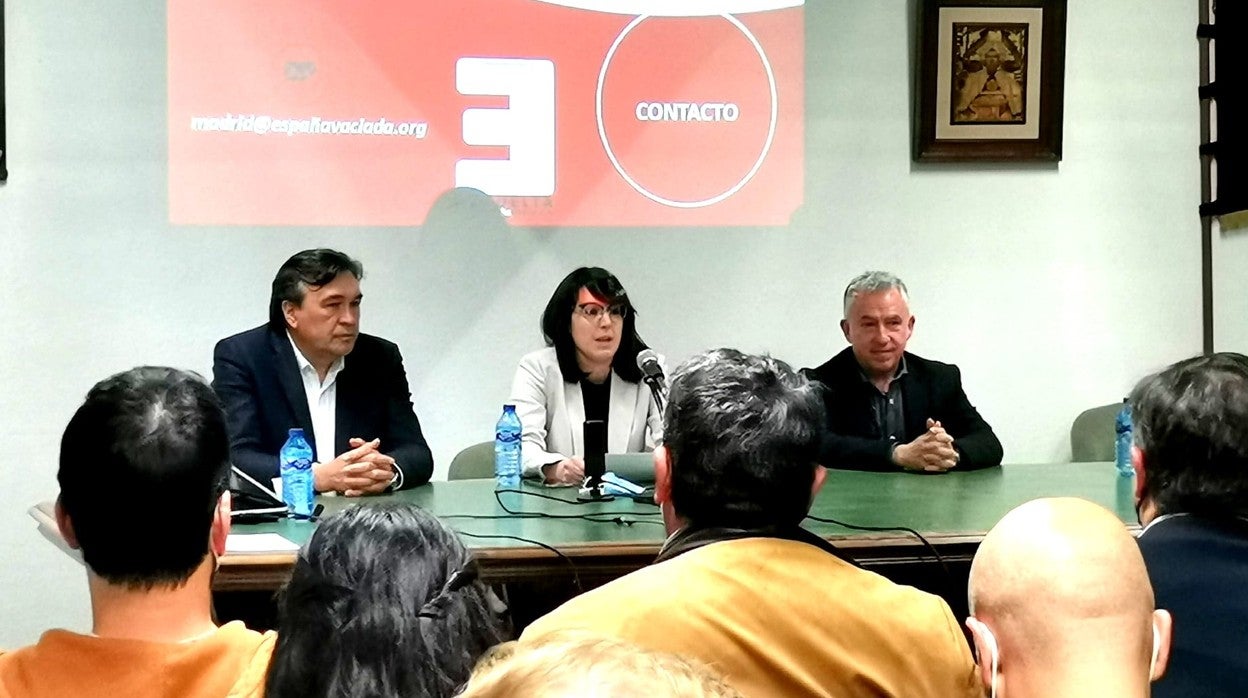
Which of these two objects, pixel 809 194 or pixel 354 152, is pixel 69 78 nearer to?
pixel 354 152

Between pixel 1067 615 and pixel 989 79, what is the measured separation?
386cm

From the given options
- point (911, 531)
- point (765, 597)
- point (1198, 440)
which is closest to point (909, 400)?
point (911, 531)

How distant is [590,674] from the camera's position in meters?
0.47

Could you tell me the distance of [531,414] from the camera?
3.74m

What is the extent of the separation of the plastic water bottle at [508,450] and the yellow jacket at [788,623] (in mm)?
1916

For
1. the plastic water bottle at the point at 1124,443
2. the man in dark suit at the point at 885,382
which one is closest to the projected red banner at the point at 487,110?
the man in dark suit at the point at 885,382

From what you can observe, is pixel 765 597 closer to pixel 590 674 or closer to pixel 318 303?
pixel 590 674

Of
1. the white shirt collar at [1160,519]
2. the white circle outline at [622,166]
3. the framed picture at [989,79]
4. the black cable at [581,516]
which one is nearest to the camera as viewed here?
the white shirt collar at [1160,519]

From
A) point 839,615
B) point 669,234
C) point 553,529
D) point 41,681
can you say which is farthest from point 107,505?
point 669,234

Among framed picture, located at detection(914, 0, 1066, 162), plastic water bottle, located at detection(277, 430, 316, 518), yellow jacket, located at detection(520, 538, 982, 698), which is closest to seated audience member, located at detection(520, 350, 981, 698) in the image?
yellow jacket, located at detection(520, 538, 982, 698)

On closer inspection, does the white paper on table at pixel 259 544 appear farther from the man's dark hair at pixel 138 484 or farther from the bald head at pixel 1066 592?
the bald head at pixel 1066 592

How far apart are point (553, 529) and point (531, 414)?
1.09 metres

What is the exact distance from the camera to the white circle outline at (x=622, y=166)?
4398 millimetres

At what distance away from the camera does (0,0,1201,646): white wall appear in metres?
4.11
